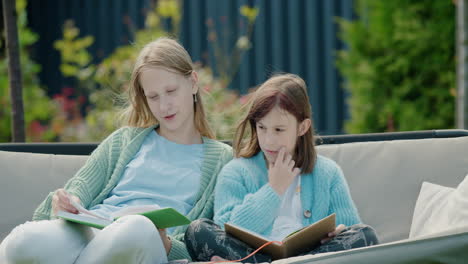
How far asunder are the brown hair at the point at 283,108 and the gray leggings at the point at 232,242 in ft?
1.54

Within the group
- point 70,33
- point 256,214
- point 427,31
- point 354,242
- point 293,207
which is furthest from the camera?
point 70,33

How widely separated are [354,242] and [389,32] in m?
3.40

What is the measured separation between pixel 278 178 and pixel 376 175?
0.56 metres

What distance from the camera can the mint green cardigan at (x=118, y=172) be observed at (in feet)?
8.78

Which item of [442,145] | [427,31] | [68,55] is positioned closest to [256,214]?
[442,145]

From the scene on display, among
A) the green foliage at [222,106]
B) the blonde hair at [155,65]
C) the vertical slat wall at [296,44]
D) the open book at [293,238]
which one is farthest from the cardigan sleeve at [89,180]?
the vertical slat wall at [296,44]

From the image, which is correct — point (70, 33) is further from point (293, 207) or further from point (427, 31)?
point (293, 207)

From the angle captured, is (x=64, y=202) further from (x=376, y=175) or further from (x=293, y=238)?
(x=376, y=175)

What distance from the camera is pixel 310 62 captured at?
6613 mm

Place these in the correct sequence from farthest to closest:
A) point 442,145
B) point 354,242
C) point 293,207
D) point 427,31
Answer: point 427,31 → point 442,145 → point 293,207 → point 354,242

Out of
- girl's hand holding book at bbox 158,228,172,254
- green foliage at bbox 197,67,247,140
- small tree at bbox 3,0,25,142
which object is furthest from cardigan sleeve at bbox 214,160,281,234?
green foliage at bbox 197,67,247,140

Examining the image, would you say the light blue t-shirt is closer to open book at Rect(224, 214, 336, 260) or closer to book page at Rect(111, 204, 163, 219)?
book page at Rect(111, 204, 163, 219)

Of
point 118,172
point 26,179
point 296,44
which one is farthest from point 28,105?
point 118,172

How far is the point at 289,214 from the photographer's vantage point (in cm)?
259
